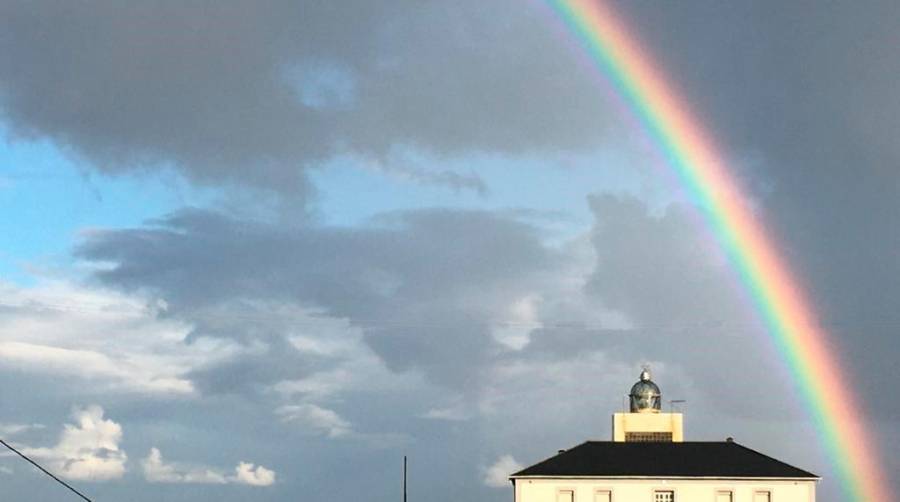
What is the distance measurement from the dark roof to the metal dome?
2407 cm

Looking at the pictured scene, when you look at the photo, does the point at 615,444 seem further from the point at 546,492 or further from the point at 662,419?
the point at 662,419

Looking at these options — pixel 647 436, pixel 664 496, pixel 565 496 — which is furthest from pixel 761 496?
pixel 647 436

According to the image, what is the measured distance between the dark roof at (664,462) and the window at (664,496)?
119 cm

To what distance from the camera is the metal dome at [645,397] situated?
12138 cm

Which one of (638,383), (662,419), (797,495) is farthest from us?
(638,383)

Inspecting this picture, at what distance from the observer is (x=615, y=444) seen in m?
97.1

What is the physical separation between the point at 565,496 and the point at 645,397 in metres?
31.4

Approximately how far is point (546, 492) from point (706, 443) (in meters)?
12.7

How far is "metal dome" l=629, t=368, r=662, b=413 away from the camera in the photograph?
121 m

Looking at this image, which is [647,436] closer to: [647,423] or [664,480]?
[647,423]

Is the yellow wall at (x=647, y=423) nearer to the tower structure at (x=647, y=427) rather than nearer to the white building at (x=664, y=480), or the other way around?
the tower structure at (x=647, y=427)

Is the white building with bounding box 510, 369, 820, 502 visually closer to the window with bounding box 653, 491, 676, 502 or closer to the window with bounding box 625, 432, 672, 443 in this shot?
the window with bounding box 653, 491, 676, 502

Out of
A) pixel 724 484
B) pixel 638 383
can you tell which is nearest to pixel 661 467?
pixel 724 484

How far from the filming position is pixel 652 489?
92188mm
